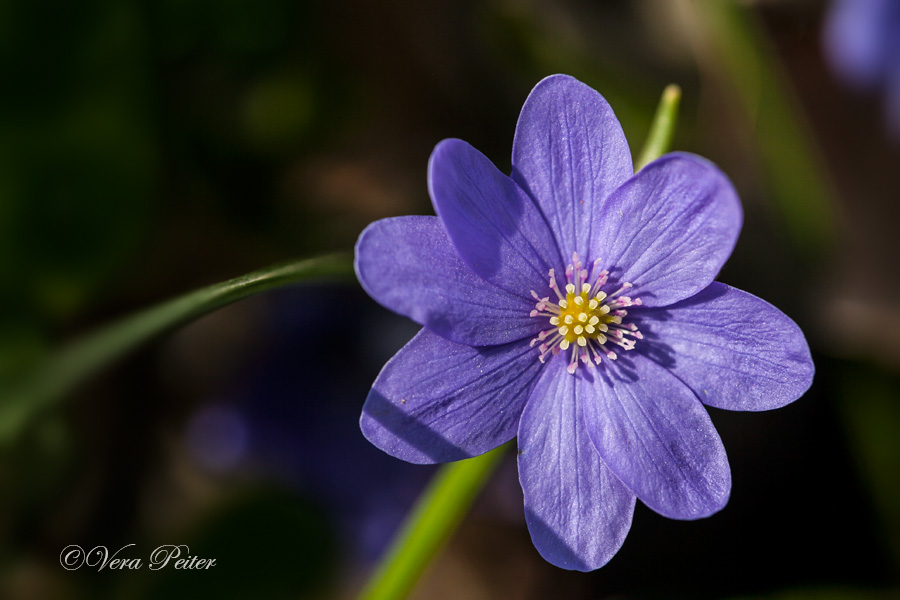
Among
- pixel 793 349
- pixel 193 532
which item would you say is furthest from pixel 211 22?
pixel 793 349

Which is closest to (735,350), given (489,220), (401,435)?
(489,220)

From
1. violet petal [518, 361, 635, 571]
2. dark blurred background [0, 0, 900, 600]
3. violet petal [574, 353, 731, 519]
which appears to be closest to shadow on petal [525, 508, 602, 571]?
violet petal [518, 361, 635, 571]

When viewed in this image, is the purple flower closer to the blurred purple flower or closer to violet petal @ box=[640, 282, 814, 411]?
violet petal @ box=[640, 282, 814, 411]

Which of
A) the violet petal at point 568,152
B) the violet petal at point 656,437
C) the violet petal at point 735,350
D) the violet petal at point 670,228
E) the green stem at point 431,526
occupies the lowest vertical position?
the green stem at point 431,526

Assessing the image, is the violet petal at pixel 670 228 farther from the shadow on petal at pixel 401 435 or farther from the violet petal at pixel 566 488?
the shadow on petal at pixel 401 435

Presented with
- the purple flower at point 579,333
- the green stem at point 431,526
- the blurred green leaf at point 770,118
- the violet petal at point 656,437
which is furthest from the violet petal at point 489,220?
the blurred green leaf at point 770,118

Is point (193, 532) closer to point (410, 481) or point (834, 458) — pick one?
point (410, 481)
